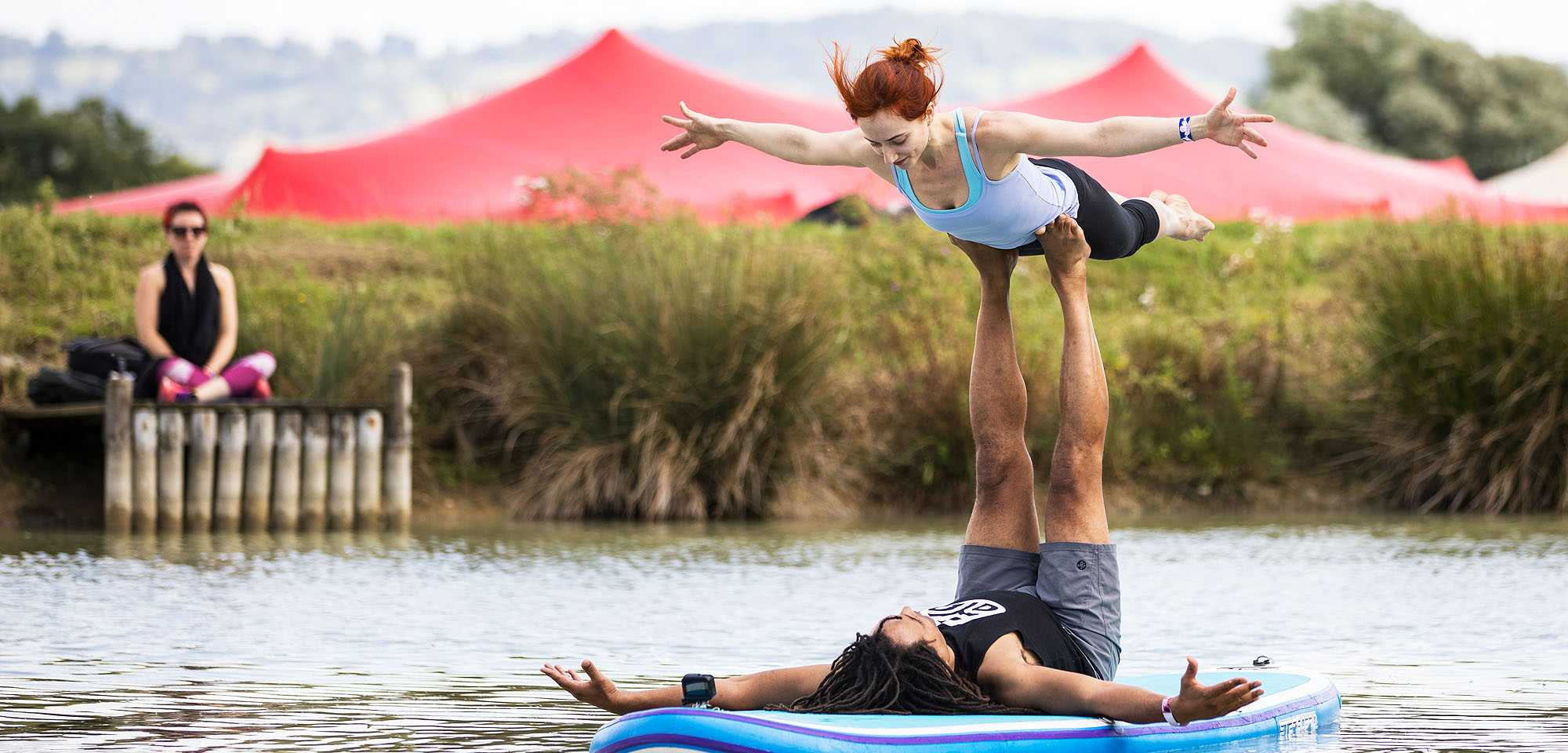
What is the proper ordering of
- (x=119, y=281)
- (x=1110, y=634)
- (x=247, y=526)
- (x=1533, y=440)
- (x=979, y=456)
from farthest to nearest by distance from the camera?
(x=119, y=281)
(x=1533, y=440)
(x=247, y=526)
(x=979, y=456)
(x=1110, y=634)

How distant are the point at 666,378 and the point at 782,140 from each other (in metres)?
6.33

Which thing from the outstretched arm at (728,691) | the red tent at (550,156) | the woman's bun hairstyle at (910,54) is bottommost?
the outstretched arm at (728,691)

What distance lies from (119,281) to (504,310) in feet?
13.2

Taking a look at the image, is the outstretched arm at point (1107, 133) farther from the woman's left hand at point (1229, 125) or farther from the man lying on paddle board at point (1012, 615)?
the man lying on paddle board at point (1012, 615)

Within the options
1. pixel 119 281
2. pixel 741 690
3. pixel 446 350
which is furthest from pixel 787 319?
pixel 741 690

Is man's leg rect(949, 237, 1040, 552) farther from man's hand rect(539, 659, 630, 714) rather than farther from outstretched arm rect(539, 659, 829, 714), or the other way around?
man's hand rect(539, 659, 630, 714)

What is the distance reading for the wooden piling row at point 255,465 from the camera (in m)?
10.1

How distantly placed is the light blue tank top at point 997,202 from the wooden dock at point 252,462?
6.32m

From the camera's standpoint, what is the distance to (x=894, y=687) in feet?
13.8

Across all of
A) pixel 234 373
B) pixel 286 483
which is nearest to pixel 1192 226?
pixel 286 483

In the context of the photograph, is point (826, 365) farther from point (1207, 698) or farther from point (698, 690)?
point (1207, 698)

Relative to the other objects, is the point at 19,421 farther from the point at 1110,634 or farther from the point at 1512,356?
the point at 1512,356

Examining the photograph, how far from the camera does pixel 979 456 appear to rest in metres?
5.10

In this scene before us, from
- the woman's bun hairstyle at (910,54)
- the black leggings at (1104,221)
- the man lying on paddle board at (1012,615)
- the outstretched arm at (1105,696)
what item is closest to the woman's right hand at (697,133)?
the woman's bun hairstyle at (910,54)
